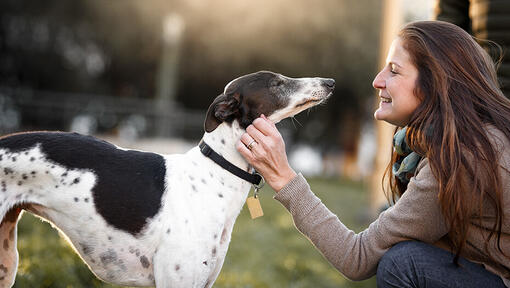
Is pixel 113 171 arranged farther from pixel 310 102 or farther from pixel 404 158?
pixel 404 158

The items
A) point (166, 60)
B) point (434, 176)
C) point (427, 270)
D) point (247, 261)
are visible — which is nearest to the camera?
point (434, 176)

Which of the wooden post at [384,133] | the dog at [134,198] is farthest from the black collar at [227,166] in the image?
the wooden post at [384,133]

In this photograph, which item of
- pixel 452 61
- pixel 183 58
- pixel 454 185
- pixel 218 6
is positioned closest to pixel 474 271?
pixel 454 185

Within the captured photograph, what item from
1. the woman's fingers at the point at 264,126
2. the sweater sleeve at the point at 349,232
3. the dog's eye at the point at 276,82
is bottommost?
the sweater sleeve at the point at 349,232

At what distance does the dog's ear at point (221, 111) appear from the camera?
2.61m

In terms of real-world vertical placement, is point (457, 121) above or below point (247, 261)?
above

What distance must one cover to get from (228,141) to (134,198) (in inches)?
20.1

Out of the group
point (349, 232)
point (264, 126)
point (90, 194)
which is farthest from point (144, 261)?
point (349, 232)

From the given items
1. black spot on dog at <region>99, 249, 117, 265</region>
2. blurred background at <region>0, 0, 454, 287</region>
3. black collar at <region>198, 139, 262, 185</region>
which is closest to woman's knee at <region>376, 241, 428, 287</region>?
black collar at <region>198, 139, 262, 185</region>

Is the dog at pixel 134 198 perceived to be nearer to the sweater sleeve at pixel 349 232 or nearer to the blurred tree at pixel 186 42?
the sweater sleeve at pixel 349 232

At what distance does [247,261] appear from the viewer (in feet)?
17.5

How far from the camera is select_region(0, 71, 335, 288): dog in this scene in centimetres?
246

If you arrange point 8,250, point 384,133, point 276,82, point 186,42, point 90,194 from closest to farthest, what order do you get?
point 90,194 < point 8,250 < point 276,82 < point 384,133 < point 186,42

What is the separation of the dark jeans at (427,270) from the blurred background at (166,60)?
6.15 meters
